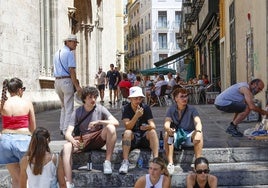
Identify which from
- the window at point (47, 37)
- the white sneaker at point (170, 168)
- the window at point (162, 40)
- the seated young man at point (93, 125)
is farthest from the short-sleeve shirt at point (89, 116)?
the window at point (162, 40)

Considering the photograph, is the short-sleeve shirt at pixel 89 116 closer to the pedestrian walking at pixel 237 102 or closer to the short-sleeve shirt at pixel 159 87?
the pedestrian walking at pixel 237 102

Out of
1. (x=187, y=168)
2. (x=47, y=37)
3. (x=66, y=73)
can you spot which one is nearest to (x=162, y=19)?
(x=47, y=37)

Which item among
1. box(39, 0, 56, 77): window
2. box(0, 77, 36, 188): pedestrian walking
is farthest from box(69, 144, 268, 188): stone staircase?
box(39, 0, 56, 77): window

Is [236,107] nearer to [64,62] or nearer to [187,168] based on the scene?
[187,168]

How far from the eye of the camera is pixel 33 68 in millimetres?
16734

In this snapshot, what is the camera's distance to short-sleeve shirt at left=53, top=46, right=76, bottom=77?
920cm

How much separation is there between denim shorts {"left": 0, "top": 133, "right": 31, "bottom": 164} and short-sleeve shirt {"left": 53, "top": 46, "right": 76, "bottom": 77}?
2335 millimetres

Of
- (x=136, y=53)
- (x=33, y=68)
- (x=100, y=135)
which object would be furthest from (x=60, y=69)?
(x=136, y=53)

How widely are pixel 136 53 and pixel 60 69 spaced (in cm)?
7672

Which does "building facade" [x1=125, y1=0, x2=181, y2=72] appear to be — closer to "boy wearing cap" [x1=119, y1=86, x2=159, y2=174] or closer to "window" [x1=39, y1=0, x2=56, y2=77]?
"window" [x1=39, y1=0, x2=56, y2=77]

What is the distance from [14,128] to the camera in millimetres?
7168

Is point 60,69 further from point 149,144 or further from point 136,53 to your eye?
point 136,53

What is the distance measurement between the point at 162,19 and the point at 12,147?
233ft

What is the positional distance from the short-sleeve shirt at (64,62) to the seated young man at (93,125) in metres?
1.38
